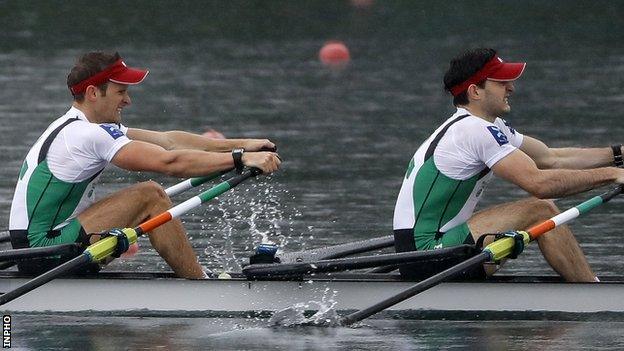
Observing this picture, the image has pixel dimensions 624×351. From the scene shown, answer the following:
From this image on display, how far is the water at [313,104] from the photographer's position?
8.35 m

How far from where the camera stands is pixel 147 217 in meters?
8.74

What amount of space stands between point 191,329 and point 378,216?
12.3 feet

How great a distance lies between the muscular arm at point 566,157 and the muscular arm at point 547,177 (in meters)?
0.69

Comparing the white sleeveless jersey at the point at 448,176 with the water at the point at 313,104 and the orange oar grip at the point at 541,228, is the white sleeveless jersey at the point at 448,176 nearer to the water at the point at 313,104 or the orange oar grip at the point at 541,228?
the orange oar grip at the point at 541,228

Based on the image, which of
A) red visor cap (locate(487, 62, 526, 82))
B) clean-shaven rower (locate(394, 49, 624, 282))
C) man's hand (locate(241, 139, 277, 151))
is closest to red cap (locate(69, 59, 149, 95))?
man's hand (locate(241, 139, 277, 151))

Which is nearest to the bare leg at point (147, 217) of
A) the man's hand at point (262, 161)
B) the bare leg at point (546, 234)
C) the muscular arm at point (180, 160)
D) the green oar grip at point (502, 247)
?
the muscular arm at point (180, 160)

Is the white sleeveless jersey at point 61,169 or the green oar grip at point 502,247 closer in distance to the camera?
the green oar grip at point 502,247

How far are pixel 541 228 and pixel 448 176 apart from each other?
21.5 inches

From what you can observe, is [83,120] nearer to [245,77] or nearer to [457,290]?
[457,290]

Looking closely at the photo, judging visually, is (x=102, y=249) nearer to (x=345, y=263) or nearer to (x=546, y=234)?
(x=345, y=263)

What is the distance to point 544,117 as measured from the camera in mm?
16500

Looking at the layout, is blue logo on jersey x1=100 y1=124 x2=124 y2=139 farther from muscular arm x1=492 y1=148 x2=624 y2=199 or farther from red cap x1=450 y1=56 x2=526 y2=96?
muscular arm x1=492 y1=148 x2=624 y2=199

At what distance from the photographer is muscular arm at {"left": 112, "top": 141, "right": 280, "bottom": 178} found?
8586mm

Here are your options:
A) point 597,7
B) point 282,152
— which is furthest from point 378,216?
point 597,7
